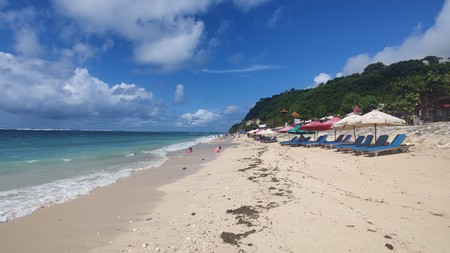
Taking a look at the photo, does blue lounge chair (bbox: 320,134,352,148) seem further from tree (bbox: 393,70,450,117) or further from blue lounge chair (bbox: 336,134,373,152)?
tree (bbox: 393,70,450,117)

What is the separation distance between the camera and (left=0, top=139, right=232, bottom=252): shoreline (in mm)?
4906

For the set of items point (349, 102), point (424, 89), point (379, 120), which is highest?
point (349, 102)

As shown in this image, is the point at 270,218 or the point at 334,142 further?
the point at 334,142

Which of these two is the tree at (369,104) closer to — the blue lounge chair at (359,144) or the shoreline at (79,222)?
the blue lounge chair at (359,144)

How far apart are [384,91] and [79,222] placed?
68806 mm

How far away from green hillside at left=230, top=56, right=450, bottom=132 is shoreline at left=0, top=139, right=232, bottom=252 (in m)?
31.7

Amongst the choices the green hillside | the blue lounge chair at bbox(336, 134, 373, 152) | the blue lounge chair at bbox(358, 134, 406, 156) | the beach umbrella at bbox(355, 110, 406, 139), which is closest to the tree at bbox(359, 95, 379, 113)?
the green hillside

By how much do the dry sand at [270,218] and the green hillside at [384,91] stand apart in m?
27.2

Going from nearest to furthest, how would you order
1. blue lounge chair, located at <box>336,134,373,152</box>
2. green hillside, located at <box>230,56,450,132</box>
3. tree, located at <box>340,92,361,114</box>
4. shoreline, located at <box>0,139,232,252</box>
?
1. shoreline, located at <box>0,139,232,252</box>
2. blue lounge chair, located at <box>336,134,373,152</box>
3. green hillside, located at <box>230,56,450,132</box>
4. tree, located at <box>340,92,361,114</box>

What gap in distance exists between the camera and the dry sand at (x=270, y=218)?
441 centimetres

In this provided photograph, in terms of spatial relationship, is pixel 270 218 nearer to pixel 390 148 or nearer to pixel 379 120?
pixel 390 148

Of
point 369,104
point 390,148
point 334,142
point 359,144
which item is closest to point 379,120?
point 359,144

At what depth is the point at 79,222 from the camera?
6.02 m

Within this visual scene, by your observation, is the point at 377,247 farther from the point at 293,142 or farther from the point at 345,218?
the point at 293,142
